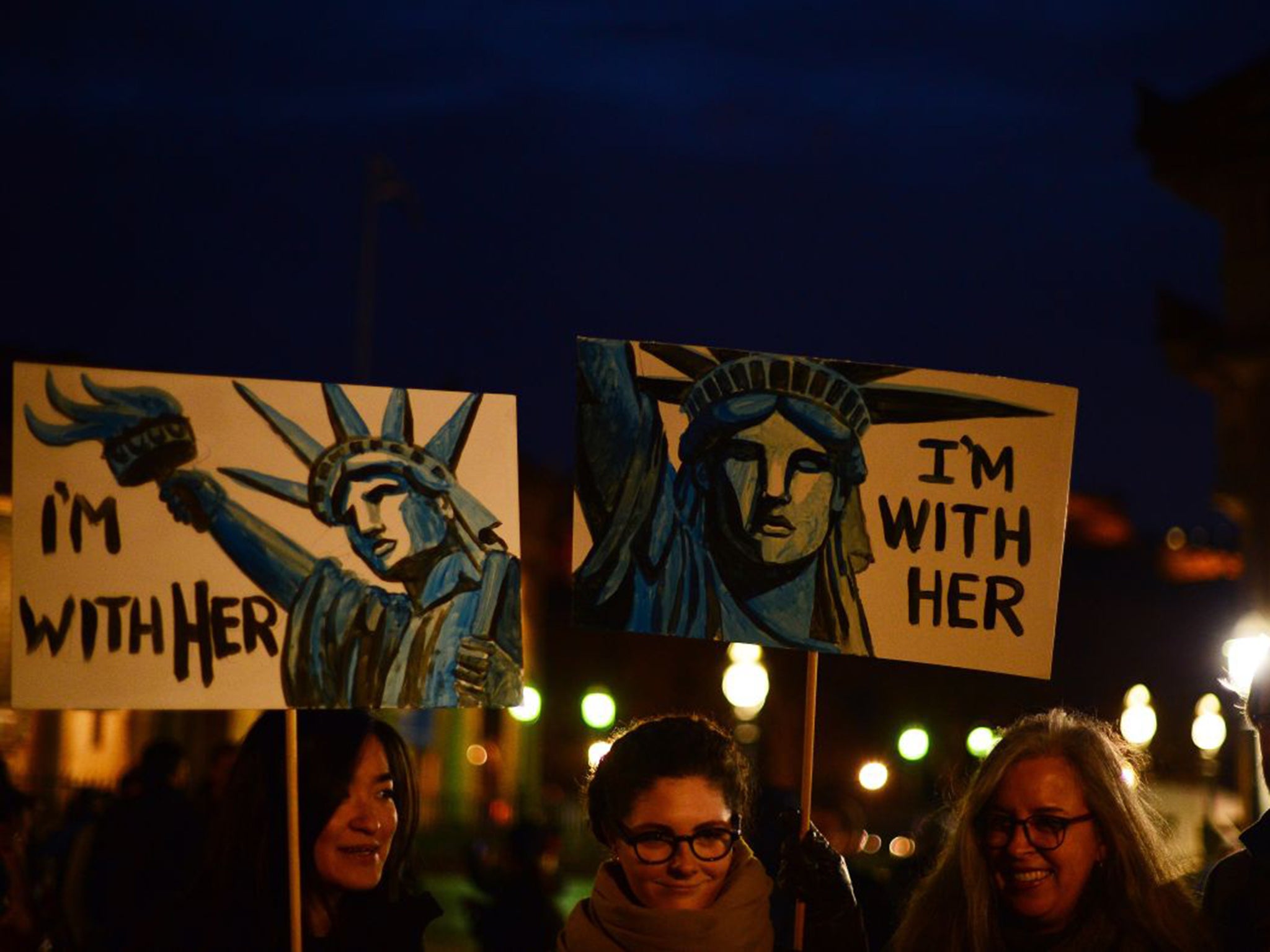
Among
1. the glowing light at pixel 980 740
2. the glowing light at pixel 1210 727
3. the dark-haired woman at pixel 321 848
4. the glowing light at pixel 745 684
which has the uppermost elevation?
the dark-haired woman at pixel 321 848

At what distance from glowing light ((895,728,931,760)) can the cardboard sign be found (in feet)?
43.6

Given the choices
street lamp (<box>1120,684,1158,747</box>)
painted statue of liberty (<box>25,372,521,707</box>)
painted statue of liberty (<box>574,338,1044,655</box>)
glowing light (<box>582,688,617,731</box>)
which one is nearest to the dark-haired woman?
painted statue of liberty (<box>25,372,521,707</box>)

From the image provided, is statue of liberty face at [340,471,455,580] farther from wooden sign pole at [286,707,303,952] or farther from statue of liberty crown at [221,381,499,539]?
wooden sign pole at [286,707,303,952]

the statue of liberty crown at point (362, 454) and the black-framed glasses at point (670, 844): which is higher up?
the statue of liberty crown at point (362, 454)

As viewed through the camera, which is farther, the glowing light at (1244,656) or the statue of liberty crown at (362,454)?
the glowing light at (1244,656)

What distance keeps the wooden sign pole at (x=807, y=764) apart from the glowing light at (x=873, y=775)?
10854 mm

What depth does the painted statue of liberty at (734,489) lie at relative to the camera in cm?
496

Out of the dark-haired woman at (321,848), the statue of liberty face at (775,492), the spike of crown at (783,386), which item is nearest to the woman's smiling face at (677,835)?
the dark-haired woman at (321,848)

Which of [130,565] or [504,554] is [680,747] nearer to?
[504,554]

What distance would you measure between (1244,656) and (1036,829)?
339 cm

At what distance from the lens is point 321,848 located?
14.8ft

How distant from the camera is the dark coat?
4254mm

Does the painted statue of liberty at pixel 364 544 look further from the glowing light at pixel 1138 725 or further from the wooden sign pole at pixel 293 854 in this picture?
the glowing light at pixel 1138 725

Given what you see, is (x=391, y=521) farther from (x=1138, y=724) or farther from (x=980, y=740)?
(x=1138, y=724)
